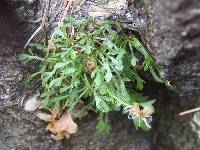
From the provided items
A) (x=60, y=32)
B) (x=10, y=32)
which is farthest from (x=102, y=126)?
(x=10, y=32)

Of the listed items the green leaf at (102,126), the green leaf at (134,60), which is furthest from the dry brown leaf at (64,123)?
the green leaf at (134,60)

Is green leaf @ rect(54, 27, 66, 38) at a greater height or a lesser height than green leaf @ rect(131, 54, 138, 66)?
greater

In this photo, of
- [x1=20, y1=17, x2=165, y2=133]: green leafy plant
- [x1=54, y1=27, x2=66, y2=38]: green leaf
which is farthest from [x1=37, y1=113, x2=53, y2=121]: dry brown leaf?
[x1=54, y1=27, x2=66, y2=38]: green leaf

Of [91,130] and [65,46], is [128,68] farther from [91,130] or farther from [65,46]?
[91,130]

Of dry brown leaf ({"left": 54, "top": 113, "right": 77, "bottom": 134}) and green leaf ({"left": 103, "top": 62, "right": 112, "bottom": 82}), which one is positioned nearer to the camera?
green leaf ({"left": 103, "top": 62, "right": 112, "bottom": 82})

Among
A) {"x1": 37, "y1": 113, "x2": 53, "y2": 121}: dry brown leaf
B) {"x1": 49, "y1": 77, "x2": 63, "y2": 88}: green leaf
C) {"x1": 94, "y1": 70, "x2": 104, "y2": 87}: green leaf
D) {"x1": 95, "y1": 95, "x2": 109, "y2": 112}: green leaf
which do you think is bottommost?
{"x1": 37, "y1": 113, "x2": 53, "y2": 121}: dry brown leaf

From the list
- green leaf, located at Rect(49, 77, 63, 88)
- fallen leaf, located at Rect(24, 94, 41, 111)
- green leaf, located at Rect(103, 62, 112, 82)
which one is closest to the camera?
green leaf, located at Rect(103, 62, 112, 82)

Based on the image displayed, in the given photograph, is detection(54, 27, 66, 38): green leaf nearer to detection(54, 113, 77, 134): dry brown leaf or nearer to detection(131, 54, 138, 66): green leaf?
detection(131, 54, 138, 66): green leaf

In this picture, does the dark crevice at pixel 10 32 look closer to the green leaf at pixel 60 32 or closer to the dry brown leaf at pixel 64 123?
the green leaf at pixel 60 32
